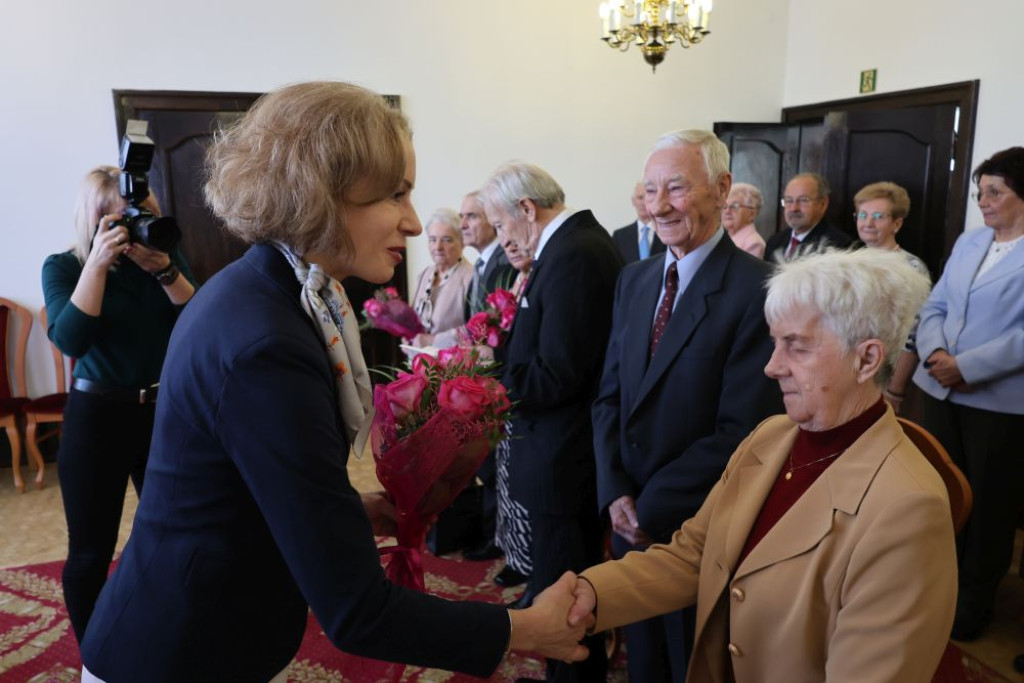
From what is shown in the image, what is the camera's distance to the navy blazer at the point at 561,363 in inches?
92.9

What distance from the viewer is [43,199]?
207 inches

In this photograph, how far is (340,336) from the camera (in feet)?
3.69

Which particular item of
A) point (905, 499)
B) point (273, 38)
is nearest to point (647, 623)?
point (905, 499)

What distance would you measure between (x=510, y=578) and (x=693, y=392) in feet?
5.89

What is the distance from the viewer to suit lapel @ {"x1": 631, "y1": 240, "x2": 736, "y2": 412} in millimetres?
1979

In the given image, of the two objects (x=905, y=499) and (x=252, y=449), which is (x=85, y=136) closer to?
(x=252, y=449)

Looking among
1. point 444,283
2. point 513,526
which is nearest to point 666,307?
point 513,526

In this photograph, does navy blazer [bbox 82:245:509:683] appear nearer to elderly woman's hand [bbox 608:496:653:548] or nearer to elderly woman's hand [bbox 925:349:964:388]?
elderly woman's hand [bbox 608:496:653:548]

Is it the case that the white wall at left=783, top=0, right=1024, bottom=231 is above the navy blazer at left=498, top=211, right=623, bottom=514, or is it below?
above

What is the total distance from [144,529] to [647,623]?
4.90 ft

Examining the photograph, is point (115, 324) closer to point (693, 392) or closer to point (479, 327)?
point (479, 327)

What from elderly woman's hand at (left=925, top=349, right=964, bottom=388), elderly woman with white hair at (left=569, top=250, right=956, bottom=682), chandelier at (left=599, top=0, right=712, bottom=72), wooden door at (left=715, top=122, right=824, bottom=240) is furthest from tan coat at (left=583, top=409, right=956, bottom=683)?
wooden door at (left=715, top=122, right=824, bottom=240)

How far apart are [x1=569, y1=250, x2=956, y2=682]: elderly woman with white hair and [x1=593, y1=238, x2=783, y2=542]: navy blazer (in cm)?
29

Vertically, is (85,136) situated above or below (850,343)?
above
